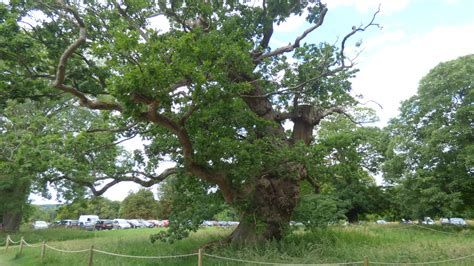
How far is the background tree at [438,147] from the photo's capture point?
86.2 feet

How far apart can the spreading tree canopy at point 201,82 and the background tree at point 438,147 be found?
14.2m

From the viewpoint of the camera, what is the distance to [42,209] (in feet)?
323

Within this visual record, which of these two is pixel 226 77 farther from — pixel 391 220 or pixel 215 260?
pixel 391 220

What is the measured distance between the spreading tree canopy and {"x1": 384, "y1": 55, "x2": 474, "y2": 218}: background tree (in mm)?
14213

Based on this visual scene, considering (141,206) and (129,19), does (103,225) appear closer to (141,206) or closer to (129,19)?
(141,206)

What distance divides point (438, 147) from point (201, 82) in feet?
75.6

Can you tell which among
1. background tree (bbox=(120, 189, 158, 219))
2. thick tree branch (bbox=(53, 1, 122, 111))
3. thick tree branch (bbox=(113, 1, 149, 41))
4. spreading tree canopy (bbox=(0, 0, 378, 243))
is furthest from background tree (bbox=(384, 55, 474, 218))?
background tree (bbox=(120, 189, 158, 219))

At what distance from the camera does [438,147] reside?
2738 cm

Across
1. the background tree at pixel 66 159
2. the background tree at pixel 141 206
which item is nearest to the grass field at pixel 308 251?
the background tree at pixel 66 159

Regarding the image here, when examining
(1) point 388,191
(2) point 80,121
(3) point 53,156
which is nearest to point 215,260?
(3) point 53,156

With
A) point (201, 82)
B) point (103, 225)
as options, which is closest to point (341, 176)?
point (201, 82)

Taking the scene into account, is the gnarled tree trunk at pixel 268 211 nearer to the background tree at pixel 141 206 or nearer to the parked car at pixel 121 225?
the parked car at pixel 121 225

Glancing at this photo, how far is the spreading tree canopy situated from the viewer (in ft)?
31.5

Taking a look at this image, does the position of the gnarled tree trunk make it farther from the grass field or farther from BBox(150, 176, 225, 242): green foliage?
BBox(150, 176, 225, 242): green foliage
